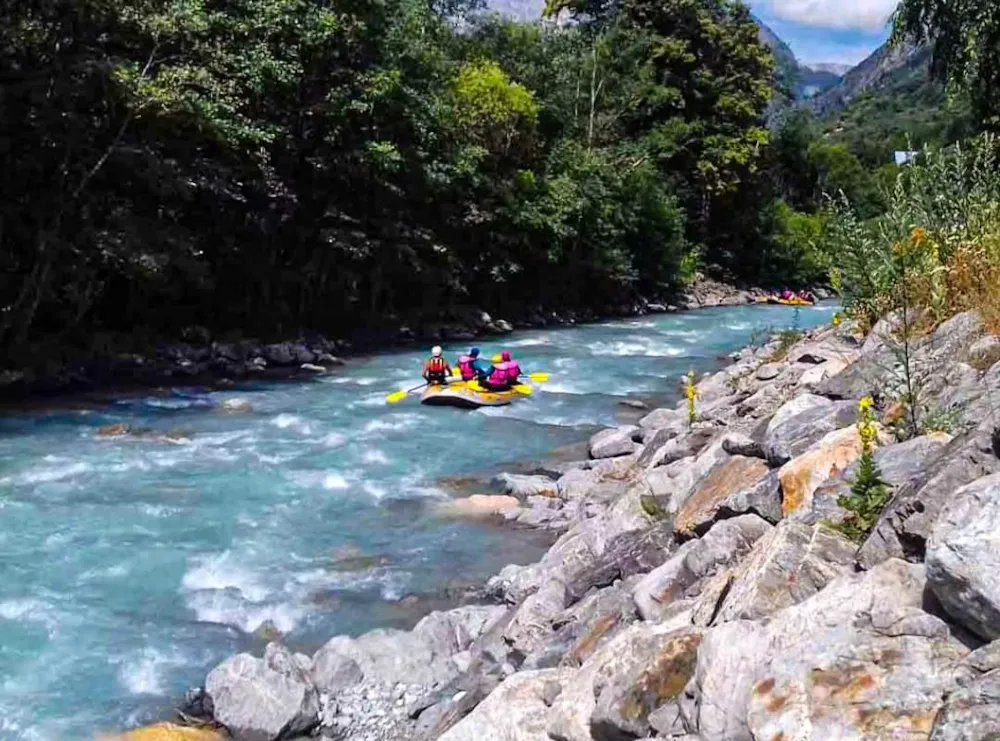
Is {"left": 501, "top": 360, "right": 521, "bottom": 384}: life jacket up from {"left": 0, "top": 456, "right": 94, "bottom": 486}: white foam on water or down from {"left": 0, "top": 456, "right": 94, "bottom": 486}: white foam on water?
up

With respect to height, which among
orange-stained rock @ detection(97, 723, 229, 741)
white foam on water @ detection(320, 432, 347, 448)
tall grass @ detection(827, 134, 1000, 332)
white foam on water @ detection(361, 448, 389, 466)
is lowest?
orange-stained rock @ detection(97, 723, 229, 741)

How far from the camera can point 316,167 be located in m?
18.3

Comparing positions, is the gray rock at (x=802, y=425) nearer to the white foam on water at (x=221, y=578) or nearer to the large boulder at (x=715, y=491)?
the large boulder at (x=715, y=491)

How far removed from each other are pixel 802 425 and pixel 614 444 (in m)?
4.91

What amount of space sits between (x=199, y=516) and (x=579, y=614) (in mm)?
4671

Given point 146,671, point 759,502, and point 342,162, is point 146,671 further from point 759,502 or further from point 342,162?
point 342,162

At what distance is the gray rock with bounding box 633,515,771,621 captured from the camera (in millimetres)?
4109

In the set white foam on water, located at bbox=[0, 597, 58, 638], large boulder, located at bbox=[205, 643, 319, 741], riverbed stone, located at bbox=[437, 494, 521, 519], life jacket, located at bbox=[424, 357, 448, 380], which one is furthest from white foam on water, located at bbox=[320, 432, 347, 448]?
large boulder, located at bbox=[205, 643, 319, 741]

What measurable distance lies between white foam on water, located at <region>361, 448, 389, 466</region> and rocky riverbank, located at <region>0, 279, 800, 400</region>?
206 inches

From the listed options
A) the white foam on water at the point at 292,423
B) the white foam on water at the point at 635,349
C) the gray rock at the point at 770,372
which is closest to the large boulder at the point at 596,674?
the gray rock at the point at 770,372

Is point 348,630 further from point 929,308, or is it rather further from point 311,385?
point 311,385

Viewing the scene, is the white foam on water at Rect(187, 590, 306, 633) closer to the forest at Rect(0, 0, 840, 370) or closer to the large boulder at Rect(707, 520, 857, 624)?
the large boulder at Rect(707, 520, 857, 624)

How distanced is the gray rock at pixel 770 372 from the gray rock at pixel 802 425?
3843 millimetres

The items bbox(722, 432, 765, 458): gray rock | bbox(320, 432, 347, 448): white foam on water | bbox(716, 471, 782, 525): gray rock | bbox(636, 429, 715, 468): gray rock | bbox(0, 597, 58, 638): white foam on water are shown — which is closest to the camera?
bbox(716, 471, 782, 525): gray rock
